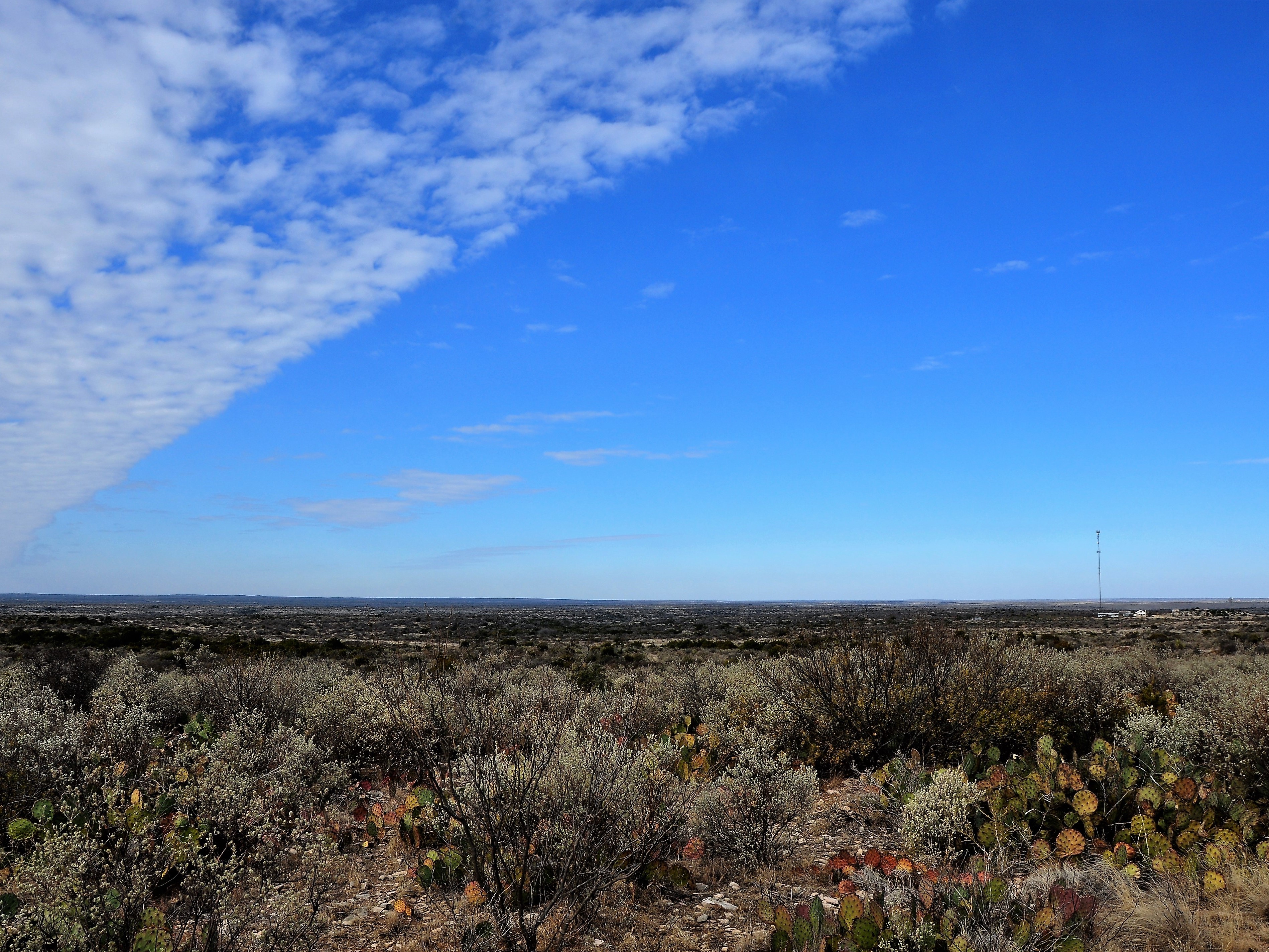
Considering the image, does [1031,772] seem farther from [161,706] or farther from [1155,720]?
[161,706]

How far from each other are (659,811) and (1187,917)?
353cm

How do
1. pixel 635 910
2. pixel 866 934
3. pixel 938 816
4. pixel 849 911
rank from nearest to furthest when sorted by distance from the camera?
pixel 866 934 < pixel 849 911 < pixel 635 910 < pixel 938 816

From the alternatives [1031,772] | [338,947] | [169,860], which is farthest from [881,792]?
[169,860]

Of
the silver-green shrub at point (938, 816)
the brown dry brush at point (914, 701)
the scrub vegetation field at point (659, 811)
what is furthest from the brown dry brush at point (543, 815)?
the brown dry brush at point (914, 701)

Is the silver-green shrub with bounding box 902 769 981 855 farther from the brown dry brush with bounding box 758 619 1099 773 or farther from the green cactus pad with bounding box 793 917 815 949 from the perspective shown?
the brown dry brush with bounding box 758 619 1099 773

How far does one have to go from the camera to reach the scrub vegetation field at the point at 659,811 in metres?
4.41

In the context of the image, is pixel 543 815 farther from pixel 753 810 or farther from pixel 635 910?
pixel 753 810

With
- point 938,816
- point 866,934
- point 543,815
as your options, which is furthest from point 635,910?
point 938,816

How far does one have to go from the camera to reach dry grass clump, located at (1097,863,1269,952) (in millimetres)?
4430

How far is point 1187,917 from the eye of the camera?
15.1 ft

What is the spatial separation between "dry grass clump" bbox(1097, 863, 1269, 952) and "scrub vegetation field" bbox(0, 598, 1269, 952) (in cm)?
2

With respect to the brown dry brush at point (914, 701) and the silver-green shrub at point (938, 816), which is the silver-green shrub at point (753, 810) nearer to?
the silver-green shrub at point (938, 816)

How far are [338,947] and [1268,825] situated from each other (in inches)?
A: 278

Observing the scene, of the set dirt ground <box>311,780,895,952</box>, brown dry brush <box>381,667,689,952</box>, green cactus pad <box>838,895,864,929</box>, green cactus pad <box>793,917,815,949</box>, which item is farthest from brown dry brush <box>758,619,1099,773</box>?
green cactus pad <box>793,917,815,949</box>
